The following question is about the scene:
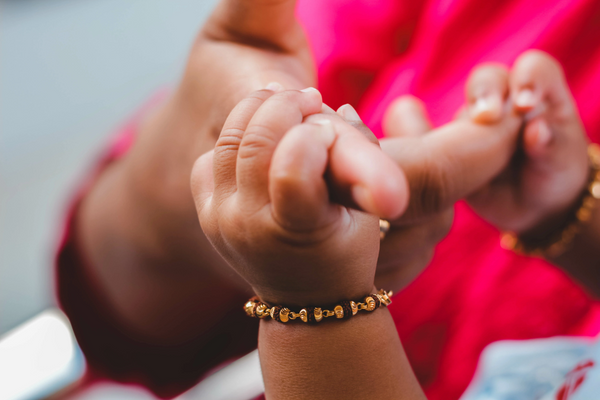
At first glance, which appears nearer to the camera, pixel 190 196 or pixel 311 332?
pixel 311 332

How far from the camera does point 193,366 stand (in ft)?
1.59

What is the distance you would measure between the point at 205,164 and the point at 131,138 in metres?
0.29

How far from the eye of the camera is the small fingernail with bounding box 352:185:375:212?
0.13 m

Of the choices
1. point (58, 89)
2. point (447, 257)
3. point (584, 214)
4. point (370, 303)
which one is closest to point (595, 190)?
point (584, 214)

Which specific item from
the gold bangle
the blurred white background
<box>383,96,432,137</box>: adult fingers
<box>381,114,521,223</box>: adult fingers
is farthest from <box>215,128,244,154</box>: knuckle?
the blurred white background

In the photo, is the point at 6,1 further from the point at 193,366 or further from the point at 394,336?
the point at 394,336

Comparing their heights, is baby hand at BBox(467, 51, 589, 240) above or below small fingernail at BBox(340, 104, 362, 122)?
below

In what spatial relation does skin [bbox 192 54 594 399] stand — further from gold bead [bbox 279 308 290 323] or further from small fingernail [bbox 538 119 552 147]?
small fingernail [bbox 538 119 552 147]

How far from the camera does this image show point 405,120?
1.26 ft

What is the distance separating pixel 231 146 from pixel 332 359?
91 millimetres

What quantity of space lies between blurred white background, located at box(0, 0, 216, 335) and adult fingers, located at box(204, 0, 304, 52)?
38cm

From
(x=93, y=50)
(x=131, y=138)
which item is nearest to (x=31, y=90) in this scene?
(x=93, y=50)

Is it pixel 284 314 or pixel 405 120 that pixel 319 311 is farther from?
pixel 405 120

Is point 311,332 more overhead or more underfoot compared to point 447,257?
more overhead
